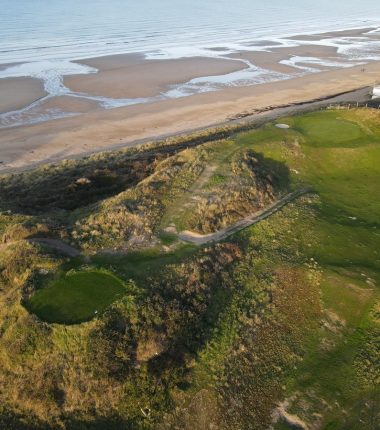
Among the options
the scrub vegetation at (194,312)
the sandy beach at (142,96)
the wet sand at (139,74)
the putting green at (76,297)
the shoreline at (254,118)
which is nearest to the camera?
the scrub vegetation at (194,312)

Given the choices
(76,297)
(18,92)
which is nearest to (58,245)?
(76,297)

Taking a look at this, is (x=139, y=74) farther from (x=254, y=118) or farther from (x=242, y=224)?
(x=242, y=224)

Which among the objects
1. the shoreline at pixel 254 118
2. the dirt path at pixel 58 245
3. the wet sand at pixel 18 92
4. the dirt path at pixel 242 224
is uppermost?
the dirt path at pixel 58 245

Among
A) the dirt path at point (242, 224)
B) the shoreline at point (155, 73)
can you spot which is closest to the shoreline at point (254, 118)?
the shoreline at point (155, 73)

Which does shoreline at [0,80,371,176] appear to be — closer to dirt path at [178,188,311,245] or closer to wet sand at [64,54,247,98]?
wet sand at [64,54,247,98]

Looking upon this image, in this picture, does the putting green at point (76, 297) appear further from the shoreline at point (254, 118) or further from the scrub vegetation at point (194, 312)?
the shoreline at point (254, 118)
